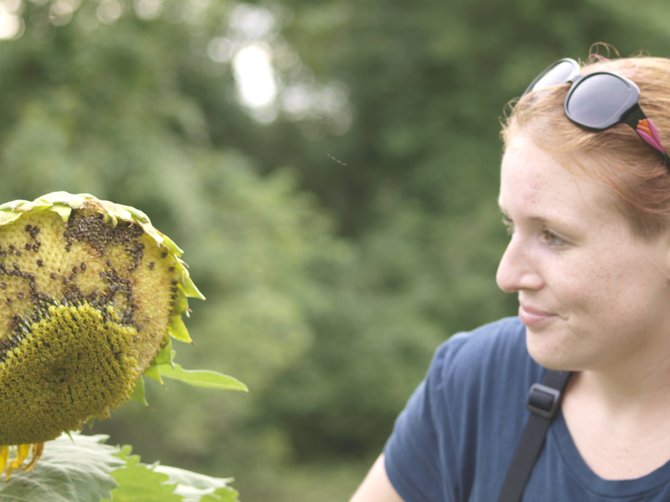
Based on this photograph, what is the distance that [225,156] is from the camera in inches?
394

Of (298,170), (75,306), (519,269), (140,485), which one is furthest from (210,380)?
(298,170)

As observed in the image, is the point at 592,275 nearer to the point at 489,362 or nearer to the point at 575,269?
the point at 575,269

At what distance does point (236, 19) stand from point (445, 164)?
2.83 metres

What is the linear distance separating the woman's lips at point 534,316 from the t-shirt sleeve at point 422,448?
→ 30 cm

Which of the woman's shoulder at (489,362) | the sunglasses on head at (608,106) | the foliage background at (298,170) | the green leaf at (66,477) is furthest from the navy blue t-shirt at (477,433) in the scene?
the foliage background at (298,170)

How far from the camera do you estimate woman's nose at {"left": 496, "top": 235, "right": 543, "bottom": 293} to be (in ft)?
4.75

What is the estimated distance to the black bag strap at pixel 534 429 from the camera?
1.57 m

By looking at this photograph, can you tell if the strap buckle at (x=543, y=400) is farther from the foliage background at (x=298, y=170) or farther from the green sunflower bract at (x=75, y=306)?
the foliage background at (x=298, y=170)

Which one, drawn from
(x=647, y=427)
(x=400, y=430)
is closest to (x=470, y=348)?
(x=400, y=430)

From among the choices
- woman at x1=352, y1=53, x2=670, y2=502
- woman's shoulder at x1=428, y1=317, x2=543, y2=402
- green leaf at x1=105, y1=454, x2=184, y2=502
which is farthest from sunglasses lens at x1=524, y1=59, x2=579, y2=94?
green leaf at x1=105, y1=454, x2=184, y2=502

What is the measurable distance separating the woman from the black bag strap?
0.01 meters

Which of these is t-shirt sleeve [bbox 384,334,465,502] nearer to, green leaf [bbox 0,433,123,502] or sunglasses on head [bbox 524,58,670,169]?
sunglasses on head [bbox 524,58,670,169]

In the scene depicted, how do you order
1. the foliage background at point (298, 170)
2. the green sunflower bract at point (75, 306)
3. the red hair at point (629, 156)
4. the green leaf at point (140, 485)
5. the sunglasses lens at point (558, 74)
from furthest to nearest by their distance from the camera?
the foliage background at point (298, 170) < the sunglasses lens at point (558, 74) < the red hair at point (629, 156) < the green leaf at point (140, 485) < the green sunflower bract at point (75, 306)

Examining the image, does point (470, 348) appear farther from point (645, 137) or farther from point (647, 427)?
point (645, 137)
